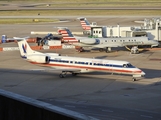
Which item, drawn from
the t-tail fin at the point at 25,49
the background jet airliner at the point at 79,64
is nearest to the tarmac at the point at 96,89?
the background jet airliner at the point at 79,64

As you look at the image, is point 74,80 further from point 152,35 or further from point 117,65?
point 152,35

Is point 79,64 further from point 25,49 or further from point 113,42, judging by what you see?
point 113,42

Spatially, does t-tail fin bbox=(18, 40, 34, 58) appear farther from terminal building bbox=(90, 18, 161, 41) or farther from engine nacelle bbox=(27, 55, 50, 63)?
terminal building bbox=(90, 18, 161, 41)

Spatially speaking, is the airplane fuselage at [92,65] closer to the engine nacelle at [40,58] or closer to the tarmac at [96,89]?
the engine nacelle at [40,58]

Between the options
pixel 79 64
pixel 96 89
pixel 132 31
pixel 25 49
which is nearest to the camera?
pixel 96 89

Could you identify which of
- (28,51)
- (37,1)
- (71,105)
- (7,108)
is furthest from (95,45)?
(37,1)

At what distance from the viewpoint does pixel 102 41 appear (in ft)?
208

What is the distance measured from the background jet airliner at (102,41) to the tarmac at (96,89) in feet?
22.0

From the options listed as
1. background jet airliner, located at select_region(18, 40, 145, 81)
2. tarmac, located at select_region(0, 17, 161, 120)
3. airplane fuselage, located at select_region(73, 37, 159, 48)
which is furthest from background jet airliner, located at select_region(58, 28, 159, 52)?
background jet airliner, located at select_region(18, 40, 145, 81)

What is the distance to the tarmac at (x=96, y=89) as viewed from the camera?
1228 inches

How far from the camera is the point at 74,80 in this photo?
4347 centimetres

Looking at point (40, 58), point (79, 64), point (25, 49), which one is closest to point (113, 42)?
point (25, 49)

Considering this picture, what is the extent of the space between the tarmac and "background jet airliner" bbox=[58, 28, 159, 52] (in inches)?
264

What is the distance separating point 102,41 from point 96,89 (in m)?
24.9
